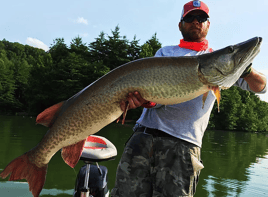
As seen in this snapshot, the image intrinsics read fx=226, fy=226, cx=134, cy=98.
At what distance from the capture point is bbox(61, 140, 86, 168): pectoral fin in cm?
204

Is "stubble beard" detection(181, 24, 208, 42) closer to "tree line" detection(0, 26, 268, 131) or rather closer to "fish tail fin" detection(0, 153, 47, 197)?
"fish tail fin" detection(0, 153, 47, 197)

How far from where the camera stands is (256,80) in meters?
2.18

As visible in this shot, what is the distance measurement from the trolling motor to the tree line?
91.7 feet

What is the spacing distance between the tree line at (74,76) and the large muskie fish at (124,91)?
2894 centimetres

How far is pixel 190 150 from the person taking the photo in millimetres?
2227

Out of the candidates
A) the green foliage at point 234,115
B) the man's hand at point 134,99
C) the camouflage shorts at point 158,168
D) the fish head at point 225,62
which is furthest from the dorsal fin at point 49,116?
the green foliage at point 234,115

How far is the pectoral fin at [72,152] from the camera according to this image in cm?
204

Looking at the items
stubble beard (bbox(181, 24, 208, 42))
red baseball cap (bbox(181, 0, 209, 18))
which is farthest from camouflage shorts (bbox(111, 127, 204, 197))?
red baseball cap (bbox(181, 0, 209, 18))

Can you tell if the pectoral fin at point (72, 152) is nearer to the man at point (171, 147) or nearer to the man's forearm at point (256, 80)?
the man at point (171, 147)

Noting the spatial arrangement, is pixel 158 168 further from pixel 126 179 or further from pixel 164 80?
pixel 164 80

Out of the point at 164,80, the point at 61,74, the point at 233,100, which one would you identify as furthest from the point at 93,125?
the point at 233,100

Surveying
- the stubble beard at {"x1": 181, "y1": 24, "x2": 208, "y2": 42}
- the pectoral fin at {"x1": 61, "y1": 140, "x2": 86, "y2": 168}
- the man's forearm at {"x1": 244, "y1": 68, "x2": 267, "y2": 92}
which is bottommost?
the pectoral fin at {"x1": 61, "y1": 140, "x2": 86, "y2": 168}

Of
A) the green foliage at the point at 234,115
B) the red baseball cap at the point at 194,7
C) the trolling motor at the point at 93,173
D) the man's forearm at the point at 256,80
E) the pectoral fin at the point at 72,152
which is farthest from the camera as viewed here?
the green foliage at the point at 234,115

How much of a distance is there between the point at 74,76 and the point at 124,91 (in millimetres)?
33516
